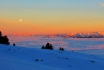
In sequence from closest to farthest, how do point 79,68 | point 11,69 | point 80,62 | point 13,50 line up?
point 11,69
point 79,68
point 80,62
point 13,50

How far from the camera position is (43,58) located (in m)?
14.9

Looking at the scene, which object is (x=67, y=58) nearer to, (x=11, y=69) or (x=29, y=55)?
(x=29, y=55)

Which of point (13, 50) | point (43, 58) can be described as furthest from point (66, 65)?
point (13, 50)

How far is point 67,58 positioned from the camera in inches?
601

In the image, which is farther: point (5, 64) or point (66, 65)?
point (66, 65)

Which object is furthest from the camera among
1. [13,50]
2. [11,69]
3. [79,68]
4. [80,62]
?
[13,50]

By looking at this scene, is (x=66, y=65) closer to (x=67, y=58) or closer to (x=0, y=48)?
(x=67, y=58)

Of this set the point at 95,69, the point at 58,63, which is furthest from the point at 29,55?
the point at 95,69

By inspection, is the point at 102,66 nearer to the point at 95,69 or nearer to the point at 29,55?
the point at 95,69

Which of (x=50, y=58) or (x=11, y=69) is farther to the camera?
(x=50, y=58)

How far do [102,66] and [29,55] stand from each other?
440 centimetres

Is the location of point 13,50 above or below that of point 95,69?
above

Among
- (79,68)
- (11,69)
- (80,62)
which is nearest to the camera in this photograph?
(11,69)

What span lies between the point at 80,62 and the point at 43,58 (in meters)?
2.19
